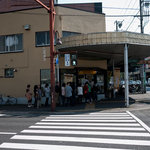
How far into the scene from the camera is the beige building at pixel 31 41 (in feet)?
59.4

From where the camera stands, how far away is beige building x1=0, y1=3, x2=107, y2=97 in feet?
59.4

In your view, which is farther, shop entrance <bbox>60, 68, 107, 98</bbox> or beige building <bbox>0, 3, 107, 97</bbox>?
shop entrance <bbox>60, 68, 107, 98</bbox>

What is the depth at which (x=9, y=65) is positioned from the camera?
19.2 meters

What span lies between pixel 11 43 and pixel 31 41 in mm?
2391

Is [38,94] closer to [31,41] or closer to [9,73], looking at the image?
[9,73]

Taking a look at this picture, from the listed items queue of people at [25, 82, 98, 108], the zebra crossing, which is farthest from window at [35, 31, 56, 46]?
the zebra crossing

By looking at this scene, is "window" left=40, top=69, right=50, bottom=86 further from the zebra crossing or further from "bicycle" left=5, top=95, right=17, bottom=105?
the zebra crossing

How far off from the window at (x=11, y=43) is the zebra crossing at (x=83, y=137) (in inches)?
473

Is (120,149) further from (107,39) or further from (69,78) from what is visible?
(69,78)

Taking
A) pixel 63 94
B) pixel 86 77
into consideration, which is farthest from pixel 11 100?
pixel 86 77

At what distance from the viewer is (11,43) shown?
19.5 metres

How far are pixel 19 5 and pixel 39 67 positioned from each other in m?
6.27

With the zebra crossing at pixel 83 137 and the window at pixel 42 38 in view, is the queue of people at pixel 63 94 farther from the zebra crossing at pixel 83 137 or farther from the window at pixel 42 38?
the zebra crossing at pixel 83 137

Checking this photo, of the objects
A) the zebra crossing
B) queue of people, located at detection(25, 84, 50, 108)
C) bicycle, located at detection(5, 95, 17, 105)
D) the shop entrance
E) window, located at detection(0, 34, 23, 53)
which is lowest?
the zebra crossing
